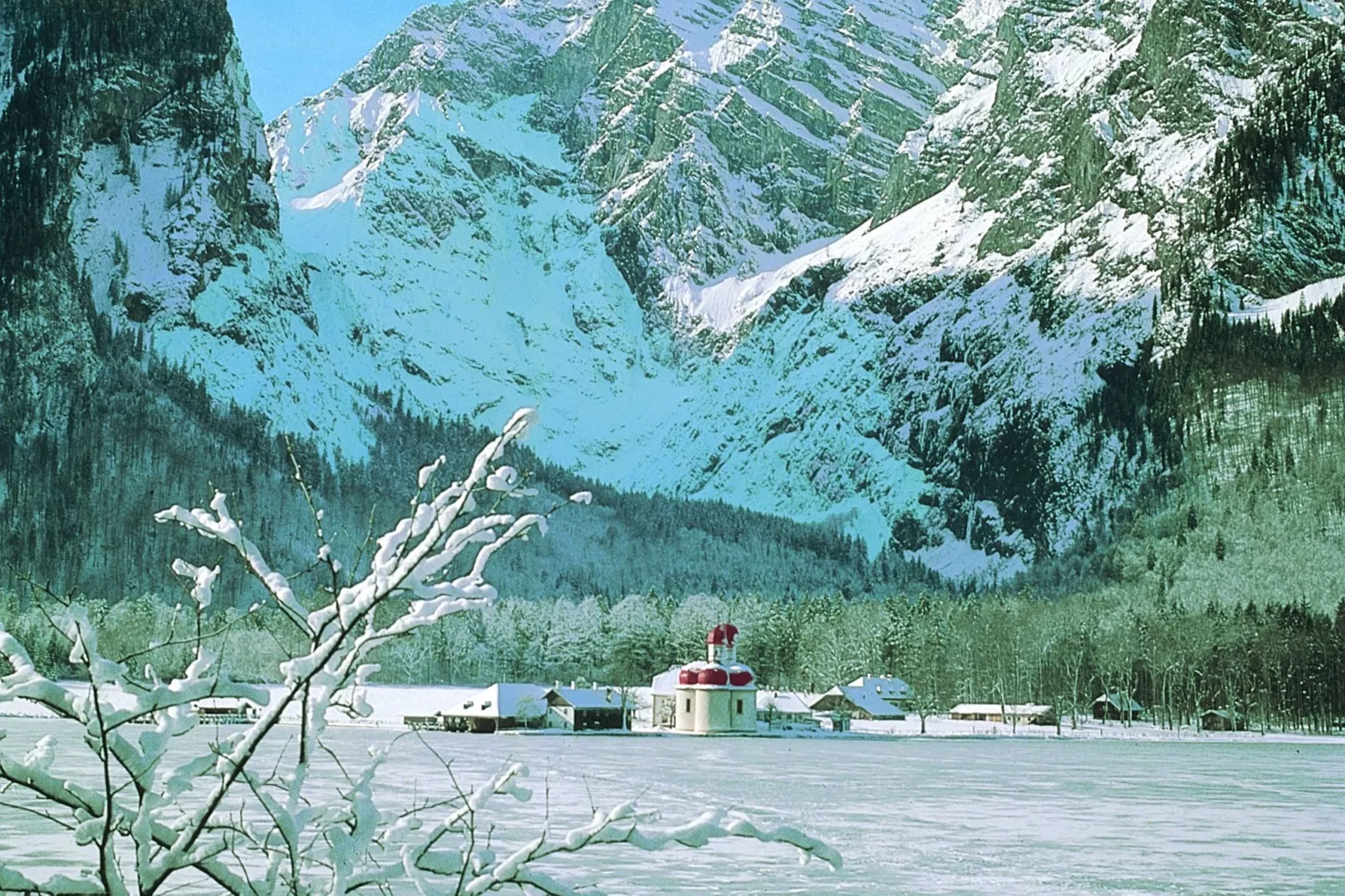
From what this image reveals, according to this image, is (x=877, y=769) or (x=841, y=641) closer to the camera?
(x=877, y=769)

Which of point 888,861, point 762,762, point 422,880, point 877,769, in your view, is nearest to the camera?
point 422,880

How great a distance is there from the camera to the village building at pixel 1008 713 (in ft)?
448

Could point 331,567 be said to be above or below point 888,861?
above

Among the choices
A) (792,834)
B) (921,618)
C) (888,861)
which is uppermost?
(921,618)

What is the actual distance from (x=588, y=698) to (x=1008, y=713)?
3540 cm

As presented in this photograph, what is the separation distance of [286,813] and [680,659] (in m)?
162

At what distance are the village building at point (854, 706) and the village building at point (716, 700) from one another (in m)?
18.1

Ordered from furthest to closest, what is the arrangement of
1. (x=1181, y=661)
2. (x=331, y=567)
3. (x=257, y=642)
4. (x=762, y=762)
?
1. (x=257, y=642)
2. (x=1181, y=661)
3. (x=762, y=762)
4. (x=331, y=567)

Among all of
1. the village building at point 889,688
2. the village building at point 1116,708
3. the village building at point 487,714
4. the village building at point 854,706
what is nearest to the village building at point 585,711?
the village building at point 487,714

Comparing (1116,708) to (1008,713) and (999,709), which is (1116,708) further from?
(1008,713)

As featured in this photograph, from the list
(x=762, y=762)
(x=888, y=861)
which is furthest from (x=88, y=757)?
(x=888, y=861)

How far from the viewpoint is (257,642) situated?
181 meters

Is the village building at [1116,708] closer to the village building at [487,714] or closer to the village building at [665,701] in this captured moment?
the village building at [665,701]

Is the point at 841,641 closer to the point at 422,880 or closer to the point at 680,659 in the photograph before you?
the point at 680,659
